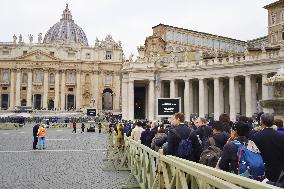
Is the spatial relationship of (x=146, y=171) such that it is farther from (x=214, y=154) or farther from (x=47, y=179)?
(x=47, y=179)

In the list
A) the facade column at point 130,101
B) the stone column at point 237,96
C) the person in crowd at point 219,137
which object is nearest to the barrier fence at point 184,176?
the person in crowd at point 219,137

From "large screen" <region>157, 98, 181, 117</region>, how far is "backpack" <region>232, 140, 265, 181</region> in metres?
19.1

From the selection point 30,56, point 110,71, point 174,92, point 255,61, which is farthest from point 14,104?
point 255,61

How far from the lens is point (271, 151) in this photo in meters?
5.69

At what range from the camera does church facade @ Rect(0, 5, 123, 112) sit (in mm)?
103812

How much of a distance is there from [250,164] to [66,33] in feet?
443

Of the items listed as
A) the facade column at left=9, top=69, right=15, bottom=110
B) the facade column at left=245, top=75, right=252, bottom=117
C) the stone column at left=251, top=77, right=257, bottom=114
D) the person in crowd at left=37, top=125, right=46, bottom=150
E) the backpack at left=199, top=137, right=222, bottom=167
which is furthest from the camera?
the facade column at left=9, top=69, right=15, bottom=110

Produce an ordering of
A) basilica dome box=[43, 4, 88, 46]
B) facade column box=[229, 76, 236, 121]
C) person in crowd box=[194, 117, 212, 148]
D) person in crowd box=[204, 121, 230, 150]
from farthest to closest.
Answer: basilica dome box=[43, 4, 88, 46] < facade column box=[229, 76, 236, 121] < person in crowd box=[194, 117, 212, 148] < person in crowd box=[204, 121, 230, 150]

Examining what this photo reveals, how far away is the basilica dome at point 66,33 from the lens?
133625 mm

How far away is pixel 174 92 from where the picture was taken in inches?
2231

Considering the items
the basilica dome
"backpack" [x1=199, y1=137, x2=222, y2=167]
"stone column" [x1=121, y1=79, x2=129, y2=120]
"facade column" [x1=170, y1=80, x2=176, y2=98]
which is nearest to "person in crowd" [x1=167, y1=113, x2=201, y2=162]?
"backpack" [x1=199, y1=137, x2=222, y2=167]

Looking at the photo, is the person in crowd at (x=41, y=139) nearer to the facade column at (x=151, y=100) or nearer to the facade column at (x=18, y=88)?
the facade column at (x=151, y=100)

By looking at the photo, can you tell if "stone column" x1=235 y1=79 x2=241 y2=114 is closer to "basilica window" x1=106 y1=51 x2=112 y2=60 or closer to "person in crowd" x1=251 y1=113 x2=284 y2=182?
"person in crowd" x1=251 y1=113 x2=284 y2=182

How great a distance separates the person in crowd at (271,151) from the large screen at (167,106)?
61.6ft
